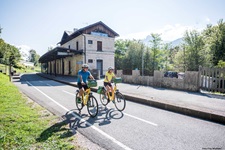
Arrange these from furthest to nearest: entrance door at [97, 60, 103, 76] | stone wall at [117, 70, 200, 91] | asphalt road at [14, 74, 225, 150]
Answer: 1. entrance door at [97, 60, 103, 76]
2. stone wall at [117, 70, 200, 91]
3. asphalt road at [14, 74, 225, 150]

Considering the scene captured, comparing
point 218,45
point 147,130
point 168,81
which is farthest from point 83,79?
point 218,45

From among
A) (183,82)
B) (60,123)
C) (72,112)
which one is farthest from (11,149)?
(183,82)

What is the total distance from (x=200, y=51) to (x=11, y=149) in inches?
1305

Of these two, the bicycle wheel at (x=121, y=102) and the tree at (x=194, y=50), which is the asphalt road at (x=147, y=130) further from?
the tree at (x=194, y=50)

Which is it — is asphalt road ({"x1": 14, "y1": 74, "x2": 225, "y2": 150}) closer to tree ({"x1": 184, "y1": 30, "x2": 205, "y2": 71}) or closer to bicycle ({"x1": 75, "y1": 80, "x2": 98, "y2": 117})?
bicycle ({"x1": 75, "y1": 80, "x2": 98, "y2": 117})

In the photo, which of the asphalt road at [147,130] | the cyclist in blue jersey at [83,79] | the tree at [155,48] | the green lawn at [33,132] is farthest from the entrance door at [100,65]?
the green lawn at [33,132]

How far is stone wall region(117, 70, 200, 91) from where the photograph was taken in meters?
10.8

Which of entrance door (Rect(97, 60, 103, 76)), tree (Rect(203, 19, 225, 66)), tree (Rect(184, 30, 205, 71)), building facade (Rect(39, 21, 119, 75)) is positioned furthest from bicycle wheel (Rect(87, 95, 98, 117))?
tree (Rect(184, 30, 205, 71))

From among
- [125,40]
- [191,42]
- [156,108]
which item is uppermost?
[125,40]

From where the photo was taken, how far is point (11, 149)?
3.33 m

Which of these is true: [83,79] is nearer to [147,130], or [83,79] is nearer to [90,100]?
[90,100]

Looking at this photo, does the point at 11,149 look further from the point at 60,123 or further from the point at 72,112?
the point at 72,112

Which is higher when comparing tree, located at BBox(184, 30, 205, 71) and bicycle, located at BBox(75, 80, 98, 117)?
tree, located at BBox(184, 30, 205, 71)

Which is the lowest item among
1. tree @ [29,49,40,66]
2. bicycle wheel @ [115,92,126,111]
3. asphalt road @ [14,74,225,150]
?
asphalt road @ [14,74,225,150]
